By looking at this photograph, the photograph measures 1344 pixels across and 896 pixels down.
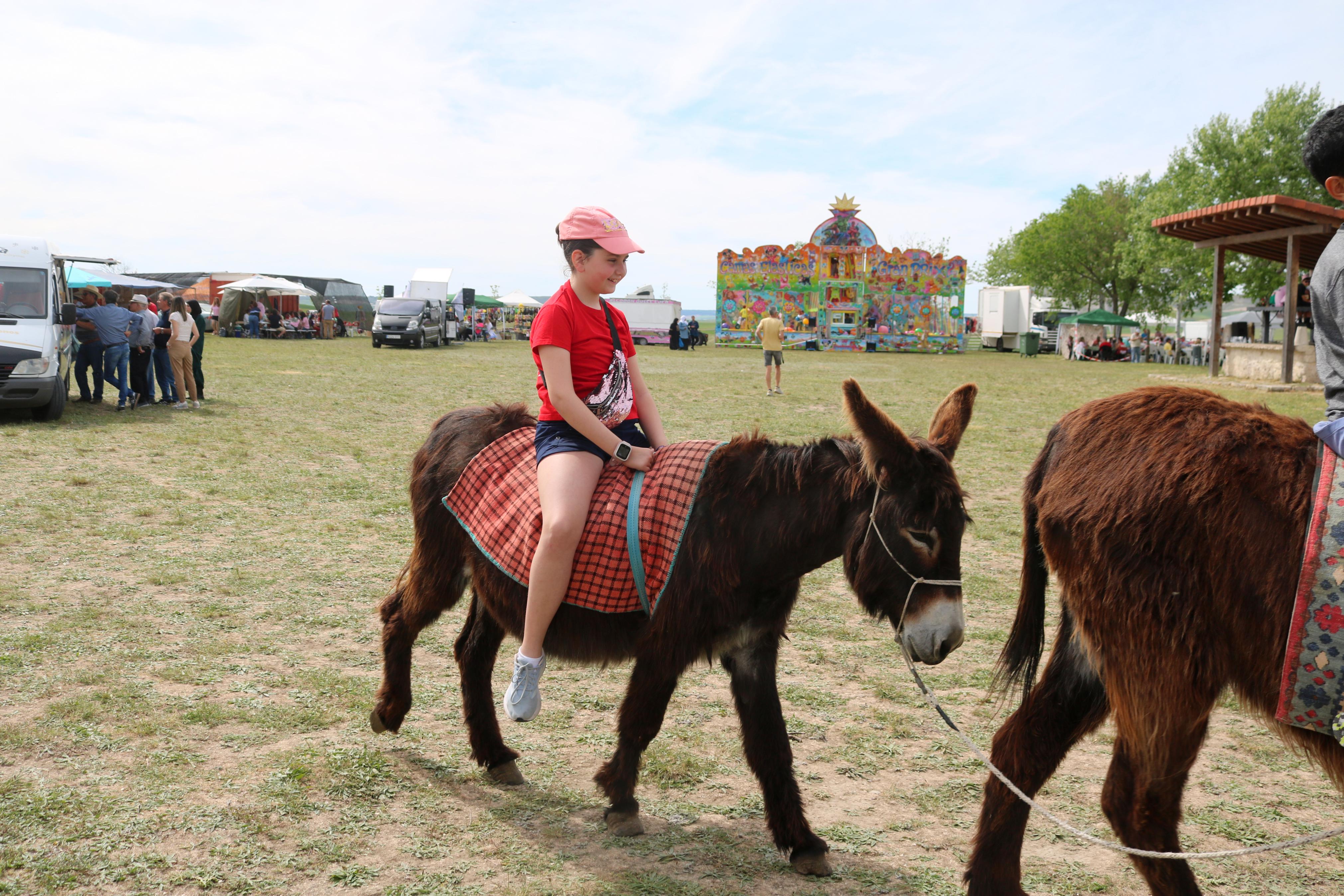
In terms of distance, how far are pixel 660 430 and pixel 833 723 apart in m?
1.66

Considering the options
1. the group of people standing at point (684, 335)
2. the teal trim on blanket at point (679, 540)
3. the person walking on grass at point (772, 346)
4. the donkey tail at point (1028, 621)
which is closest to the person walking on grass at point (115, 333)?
the person walking on grass at point (772, 346)

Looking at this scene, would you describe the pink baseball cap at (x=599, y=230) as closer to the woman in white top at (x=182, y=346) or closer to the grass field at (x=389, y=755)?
the grass field at (x=389, y=755)

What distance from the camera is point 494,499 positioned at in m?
3.42

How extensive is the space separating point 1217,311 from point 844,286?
22546 millimetres

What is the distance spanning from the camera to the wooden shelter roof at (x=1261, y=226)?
771 inches

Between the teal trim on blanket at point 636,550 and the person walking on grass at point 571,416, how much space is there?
155mm

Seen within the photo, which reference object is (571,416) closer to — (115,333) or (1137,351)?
(115,333)

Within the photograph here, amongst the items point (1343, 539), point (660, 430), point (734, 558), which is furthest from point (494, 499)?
point (1343, 539)

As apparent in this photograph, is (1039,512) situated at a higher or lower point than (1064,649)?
higher

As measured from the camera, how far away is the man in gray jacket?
2.19m

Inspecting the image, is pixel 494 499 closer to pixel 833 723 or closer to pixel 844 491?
pixel 844 491

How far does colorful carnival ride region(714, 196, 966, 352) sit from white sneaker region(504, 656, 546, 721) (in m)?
43.5

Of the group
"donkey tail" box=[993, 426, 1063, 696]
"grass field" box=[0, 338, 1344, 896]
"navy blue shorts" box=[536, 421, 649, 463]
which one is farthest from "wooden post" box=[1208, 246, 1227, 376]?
"navy blue shorts" box=[536, 421, 649, 463]

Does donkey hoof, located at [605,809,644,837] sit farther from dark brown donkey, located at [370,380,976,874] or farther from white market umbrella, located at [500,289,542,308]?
white market umbrella, located at [500,289,542,308]
